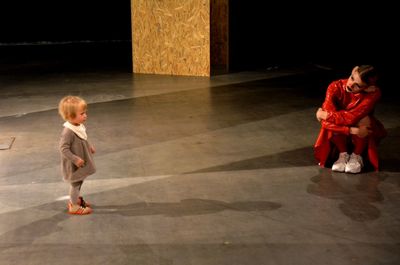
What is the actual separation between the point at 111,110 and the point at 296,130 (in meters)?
2.67

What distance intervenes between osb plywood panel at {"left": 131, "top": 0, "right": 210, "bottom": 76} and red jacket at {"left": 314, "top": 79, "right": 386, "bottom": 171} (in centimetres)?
557

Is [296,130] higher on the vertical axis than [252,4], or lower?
lower

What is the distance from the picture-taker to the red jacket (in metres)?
4.91

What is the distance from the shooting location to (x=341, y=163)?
16.7ft

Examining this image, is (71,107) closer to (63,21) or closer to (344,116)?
(344,116)

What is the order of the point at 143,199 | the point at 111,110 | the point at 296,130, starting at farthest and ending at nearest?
the point at 111,110, the point at 296,130, the point at 143,199

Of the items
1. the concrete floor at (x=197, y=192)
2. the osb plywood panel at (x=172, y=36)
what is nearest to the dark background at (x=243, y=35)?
the osb plywood panel at (x=172, y=36)

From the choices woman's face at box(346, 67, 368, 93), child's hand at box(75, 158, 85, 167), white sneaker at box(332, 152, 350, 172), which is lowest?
white sneaker at box(332, 152, 350, 172)

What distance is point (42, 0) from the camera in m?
18.7

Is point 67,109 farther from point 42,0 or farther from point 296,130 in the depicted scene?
point 42,0

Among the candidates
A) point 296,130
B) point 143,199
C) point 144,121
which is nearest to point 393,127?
point 296,130

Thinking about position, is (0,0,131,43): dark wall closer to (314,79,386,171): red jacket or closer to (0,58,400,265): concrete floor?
(0,58,400,265): concrete floor

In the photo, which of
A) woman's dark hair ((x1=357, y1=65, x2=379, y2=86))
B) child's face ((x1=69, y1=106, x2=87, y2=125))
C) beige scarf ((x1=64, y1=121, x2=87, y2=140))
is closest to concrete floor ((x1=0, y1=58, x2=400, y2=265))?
beige scarf ((x1=64, y1=121, x2=87, y2=140))

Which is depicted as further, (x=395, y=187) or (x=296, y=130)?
(x=296, y=130)
